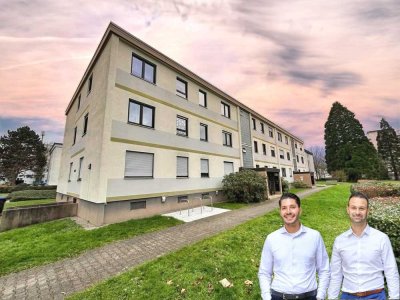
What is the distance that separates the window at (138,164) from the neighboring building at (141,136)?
2.4 inches

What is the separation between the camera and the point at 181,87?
15.6 metres

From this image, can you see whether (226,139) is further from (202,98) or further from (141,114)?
(141,114)

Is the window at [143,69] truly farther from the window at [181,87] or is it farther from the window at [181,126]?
the window at [181,126]

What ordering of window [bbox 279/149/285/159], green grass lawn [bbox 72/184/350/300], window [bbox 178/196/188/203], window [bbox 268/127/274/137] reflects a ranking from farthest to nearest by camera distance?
window [bbox 279/149/285/159], window [bbox 268/127/274/137], window [bbox 178/196/188/203], green grass lawn [bbox 72/184/350/300]

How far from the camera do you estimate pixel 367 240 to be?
2201 millimetres

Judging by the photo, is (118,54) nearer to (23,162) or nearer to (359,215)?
(359,215)

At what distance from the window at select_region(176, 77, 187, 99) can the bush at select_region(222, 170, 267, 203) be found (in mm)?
8262

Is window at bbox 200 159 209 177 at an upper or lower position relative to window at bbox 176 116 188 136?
lower

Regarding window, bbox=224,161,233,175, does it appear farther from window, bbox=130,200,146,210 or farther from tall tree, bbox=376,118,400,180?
tall tree, bbox=376,118,400,180

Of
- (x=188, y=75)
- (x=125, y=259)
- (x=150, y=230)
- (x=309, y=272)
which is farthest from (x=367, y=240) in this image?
(x=188, y=75)

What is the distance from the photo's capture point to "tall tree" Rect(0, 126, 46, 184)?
36.9 m

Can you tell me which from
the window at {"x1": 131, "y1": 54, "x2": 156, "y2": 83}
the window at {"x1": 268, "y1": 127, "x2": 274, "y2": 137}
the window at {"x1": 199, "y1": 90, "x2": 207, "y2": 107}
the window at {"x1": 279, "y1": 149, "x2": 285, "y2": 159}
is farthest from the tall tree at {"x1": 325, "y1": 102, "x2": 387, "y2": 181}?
the window at {"x1": 131, "y1": 54, "x2": 156, "y2": 83}

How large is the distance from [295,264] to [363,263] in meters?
0.76

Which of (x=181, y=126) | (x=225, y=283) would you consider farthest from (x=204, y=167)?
(x=225, y=283)
